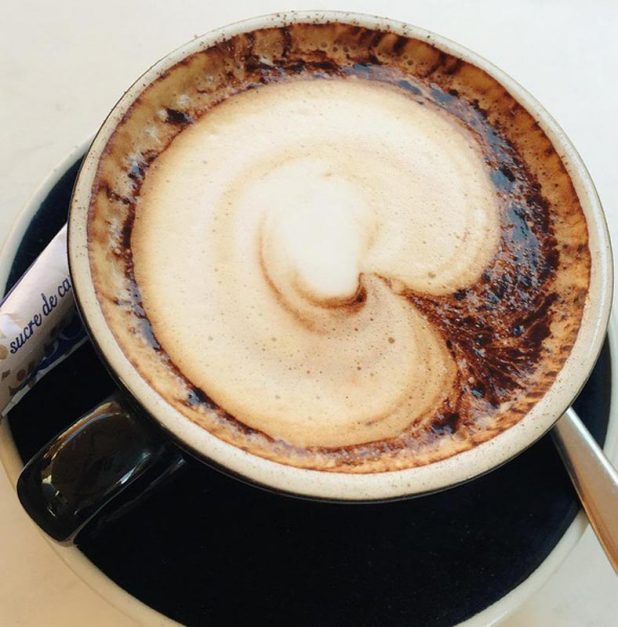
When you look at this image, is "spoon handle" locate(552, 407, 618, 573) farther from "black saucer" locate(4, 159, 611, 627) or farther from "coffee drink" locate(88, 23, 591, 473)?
"coffee drink" locate(88, 23, 591, 473)

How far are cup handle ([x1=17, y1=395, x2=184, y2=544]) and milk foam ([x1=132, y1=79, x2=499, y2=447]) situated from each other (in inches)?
3.7

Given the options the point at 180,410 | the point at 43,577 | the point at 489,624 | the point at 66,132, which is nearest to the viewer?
the point at 180,410

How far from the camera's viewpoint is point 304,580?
0.94 m

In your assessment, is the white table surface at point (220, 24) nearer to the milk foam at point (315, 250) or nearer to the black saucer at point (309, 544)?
the black saucer at point (309, 544)

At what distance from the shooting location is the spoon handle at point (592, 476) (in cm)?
94

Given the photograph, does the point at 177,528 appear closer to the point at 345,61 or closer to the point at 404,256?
the point at 404,256

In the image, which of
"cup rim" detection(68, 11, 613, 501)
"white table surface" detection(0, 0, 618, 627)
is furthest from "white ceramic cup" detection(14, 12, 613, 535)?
"white table surface" detection(0, 0, 618, 627)

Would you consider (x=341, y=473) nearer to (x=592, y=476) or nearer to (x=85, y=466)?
(x=85, y=466)

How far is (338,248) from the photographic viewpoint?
96 cm

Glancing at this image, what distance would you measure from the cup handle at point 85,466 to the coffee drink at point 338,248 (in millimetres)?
53

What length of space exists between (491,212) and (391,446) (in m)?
0.36

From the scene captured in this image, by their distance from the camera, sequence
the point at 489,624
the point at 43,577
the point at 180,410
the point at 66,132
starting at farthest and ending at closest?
the point at 66,132 → the point at 43,577 → the point at 489,624 → the point at 180,410

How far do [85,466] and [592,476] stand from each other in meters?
0.62

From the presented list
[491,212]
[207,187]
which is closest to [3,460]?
[207,187]
